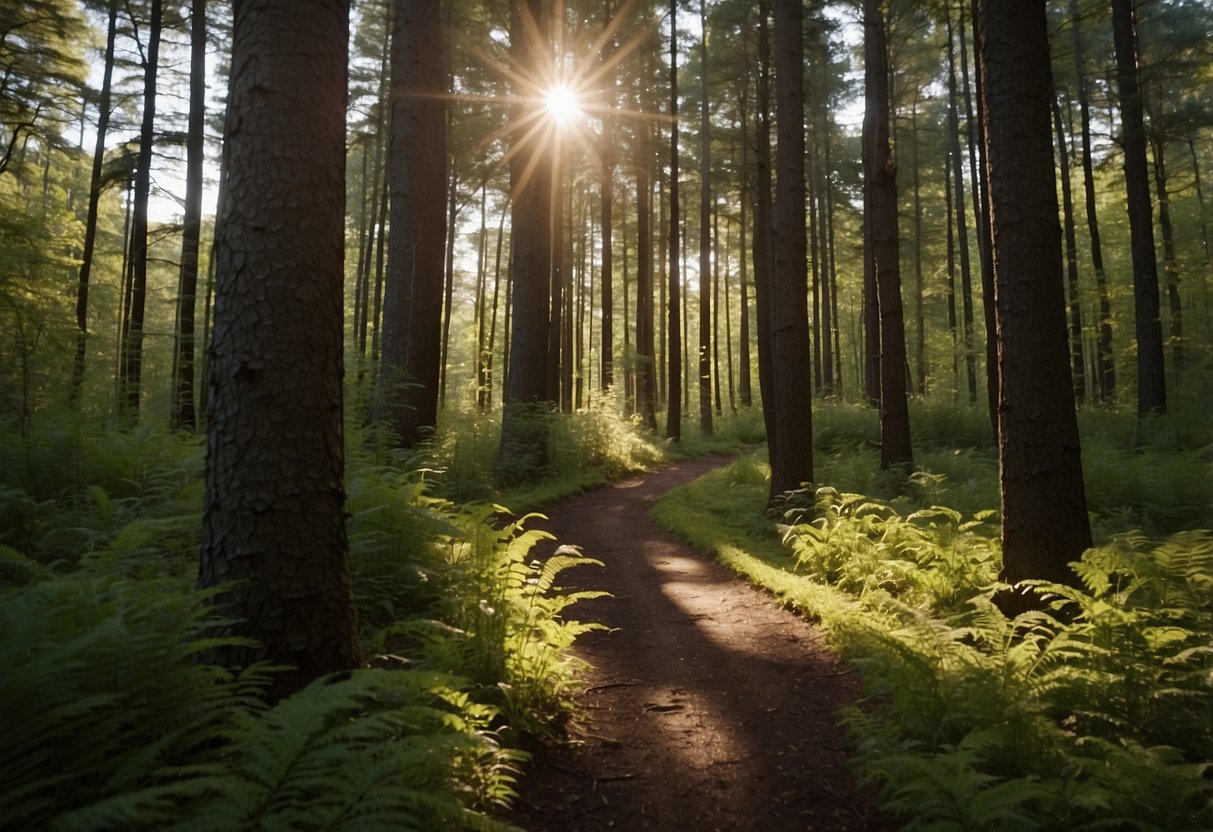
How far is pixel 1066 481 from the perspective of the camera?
15.3 feet

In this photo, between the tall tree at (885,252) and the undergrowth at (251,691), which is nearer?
the undergrowth at (251,691)

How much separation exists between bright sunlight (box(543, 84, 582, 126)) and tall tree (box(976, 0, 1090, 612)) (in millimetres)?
10970

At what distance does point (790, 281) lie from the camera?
942cm

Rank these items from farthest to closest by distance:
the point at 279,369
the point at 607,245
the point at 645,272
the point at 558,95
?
the point at 607,245 → the point at 645,272 → the point at 558,95 → the point at 279,369

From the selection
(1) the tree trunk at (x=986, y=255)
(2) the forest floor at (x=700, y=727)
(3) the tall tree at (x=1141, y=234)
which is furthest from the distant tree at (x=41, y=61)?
(3) the tall tree at (x=1141, y=234)

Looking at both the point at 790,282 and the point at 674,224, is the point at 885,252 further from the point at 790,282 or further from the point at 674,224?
the point at 674,224

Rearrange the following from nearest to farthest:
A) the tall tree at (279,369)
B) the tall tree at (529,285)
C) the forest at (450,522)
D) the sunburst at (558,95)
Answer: the forest at (450,522)
the tall tree at (279,369)
the tall tree at (529,285)
the sunburst at (558,95)

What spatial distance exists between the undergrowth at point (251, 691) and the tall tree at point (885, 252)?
8475 millimetres

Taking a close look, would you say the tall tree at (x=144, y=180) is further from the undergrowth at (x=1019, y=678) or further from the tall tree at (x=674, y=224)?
the undergrowth at (x=1019, y=678)

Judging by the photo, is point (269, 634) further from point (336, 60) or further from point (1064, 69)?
point (1064, 69)

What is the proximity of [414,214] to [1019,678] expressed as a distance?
8.78 meters

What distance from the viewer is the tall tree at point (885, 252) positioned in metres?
10.8

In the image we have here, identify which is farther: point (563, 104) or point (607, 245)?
point (607, 245)

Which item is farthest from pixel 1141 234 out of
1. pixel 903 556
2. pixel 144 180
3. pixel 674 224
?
pixel 144 180
